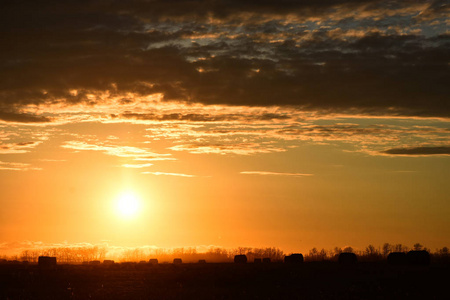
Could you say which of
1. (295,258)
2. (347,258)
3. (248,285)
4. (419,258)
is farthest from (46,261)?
(248,285)

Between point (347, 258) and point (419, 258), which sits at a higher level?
point (347, 258)

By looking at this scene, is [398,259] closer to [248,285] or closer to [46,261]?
[248,285]

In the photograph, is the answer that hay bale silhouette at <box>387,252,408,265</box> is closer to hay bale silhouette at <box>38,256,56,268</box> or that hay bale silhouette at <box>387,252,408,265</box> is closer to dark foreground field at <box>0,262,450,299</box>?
dark foreground field at <box>0,262,450,299</box>

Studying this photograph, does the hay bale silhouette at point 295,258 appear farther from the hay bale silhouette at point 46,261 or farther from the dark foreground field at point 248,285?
the hay bale silhouette at point 46,261

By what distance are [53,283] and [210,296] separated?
17501 millimetres

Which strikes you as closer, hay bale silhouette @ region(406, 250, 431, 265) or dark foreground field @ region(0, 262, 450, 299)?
dark foreground field @ region(0, 262, 450, 299)

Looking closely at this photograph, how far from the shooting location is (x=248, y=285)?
46406mm

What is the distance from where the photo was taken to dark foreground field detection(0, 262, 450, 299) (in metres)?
38.0

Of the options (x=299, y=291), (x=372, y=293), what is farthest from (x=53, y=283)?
(x=372, y=293)

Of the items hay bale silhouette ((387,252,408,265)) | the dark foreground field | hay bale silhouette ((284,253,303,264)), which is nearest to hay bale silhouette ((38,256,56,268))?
hay bale silhouette ((284,253,303,264))

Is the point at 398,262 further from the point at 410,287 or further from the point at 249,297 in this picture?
the point at 249,297

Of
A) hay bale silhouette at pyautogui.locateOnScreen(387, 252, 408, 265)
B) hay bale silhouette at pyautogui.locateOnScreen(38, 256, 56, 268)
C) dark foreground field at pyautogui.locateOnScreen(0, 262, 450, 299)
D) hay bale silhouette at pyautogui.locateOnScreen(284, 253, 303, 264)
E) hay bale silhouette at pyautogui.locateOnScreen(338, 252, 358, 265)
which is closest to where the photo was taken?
dark foreground field at pyautogui.locateOnScreen(0, 262, 450, 299)

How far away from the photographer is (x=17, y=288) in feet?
148

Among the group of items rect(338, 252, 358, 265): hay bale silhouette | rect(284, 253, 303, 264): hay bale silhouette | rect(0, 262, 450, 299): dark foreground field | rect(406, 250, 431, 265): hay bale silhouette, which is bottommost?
rect(0, 262, 450, 299): dark foreground field
